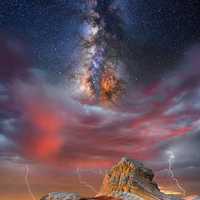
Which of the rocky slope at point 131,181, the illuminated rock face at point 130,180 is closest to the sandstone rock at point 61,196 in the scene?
the rocky slope at point 131,181

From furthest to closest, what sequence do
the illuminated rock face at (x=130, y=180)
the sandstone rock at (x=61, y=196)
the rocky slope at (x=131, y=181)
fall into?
the illuminated rock face at (x=130, y=180)
the rocky slope at (x=131, y=181)
the sandstone rock at (x=61, y=196)

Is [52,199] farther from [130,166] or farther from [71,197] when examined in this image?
[130,166]

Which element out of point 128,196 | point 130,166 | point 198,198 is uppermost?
point 130,166

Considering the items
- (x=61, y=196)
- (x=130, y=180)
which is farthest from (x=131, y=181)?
(x=61, y=196)

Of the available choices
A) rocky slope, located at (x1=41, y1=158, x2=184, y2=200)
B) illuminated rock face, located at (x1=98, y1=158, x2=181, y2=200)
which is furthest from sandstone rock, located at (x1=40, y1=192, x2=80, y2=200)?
illuminated rock face, located at (x1=98, y1=158, x2=181, y2=200)

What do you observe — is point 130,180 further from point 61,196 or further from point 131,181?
point 61,196

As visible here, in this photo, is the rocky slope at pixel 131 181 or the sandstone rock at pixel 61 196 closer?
the sandstone rock at pixel 61 196

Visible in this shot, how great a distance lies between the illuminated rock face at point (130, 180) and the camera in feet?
174

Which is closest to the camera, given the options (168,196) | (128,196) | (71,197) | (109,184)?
(71,197)

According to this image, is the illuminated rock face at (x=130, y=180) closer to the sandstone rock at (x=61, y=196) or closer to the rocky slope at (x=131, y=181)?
the rocky slope at (x=131, y=181)

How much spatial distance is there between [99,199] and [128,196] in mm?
8728

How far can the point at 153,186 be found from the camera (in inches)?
2267

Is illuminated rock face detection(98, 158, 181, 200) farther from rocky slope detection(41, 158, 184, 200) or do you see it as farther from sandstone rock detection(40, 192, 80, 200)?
sandstone rock detection(40, 192, 80, 200)

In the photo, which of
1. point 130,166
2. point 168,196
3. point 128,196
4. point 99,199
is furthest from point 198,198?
point 99,199
